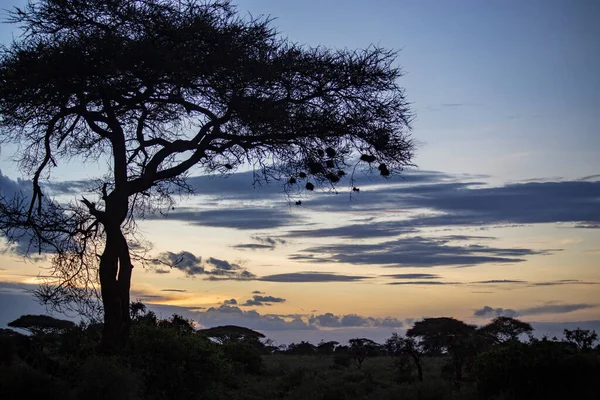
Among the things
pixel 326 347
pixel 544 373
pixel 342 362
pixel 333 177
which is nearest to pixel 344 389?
pixel 544 373

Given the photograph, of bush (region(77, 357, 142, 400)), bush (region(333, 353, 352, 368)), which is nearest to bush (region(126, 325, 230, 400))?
bush (region(77, 357, 142, 400))

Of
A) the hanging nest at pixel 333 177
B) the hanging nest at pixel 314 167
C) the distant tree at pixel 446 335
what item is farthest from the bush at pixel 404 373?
the hanging nest at pixel 314 167

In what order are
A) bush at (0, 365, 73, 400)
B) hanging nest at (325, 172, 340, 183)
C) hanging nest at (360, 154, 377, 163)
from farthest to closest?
hanging nest at (325, 172, 340, 183) → hanging nest at (360, 154, 377, 163) → bush at (0, 365, 73, 400)

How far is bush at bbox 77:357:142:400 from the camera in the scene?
46.1ft

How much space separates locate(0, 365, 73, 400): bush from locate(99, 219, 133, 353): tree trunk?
2380mm

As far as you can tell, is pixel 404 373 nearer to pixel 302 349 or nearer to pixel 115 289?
pixel 115 289

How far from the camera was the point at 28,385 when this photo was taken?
1348 centimetres

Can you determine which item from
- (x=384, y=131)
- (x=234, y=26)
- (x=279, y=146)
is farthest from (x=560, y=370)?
(x=234, y=26)

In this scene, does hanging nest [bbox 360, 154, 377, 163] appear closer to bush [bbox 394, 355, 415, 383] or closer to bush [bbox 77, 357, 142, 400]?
bush [bbox 77, 357, 142, 400]

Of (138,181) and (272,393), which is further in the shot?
(272,393)

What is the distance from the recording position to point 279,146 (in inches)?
736

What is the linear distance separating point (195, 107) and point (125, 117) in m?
2.59

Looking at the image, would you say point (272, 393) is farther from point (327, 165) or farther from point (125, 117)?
point (125, 117)

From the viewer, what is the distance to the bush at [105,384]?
1405cm
